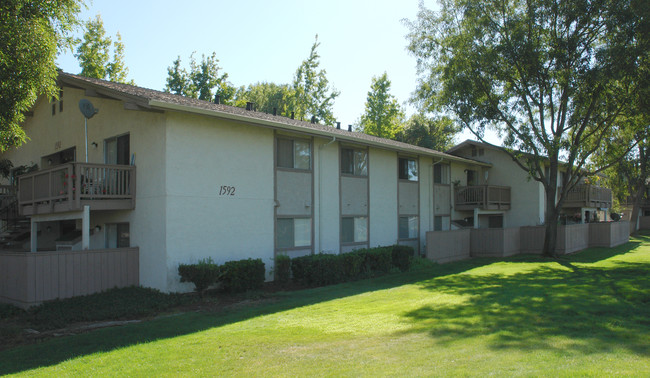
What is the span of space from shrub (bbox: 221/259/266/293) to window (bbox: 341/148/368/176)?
6249mm

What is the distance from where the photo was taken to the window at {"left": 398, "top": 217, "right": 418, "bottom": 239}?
71.7 ft

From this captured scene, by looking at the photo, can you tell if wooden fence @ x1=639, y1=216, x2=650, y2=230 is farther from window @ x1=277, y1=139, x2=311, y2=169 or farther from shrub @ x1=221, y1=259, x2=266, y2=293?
shrub @ x1=221, y1=259, x2=266, y2=293

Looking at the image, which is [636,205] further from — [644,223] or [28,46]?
[28,46]

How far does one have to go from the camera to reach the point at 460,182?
26.7 metres

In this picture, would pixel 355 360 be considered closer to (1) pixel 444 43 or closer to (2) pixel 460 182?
(1) pixel 444 43

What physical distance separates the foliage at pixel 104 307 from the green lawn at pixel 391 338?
53.7 inches

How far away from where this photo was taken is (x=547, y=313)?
30.3 feet

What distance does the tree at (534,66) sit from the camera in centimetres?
1909

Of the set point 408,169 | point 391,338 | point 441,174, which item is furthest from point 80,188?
point 441,174

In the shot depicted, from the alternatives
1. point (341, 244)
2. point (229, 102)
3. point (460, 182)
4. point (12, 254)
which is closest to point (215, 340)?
point (12, 254)

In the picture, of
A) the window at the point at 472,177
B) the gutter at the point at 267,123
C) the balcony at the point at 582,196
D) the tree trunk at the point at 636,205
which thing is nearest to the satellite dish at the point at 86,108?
the gutter at the point at 267,123

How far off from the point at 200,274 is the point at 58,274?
11.6 ft

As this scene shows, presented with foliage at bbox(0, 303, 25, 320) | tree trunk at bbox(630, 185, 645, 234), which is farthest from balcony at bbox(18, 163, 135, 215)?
tree trunk at bbox(630, 185, 645, 234)

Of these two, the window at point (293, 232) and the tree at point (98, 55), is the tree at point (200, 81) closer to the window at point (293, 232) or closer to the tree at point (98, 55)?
the tree at point (98, 55)
